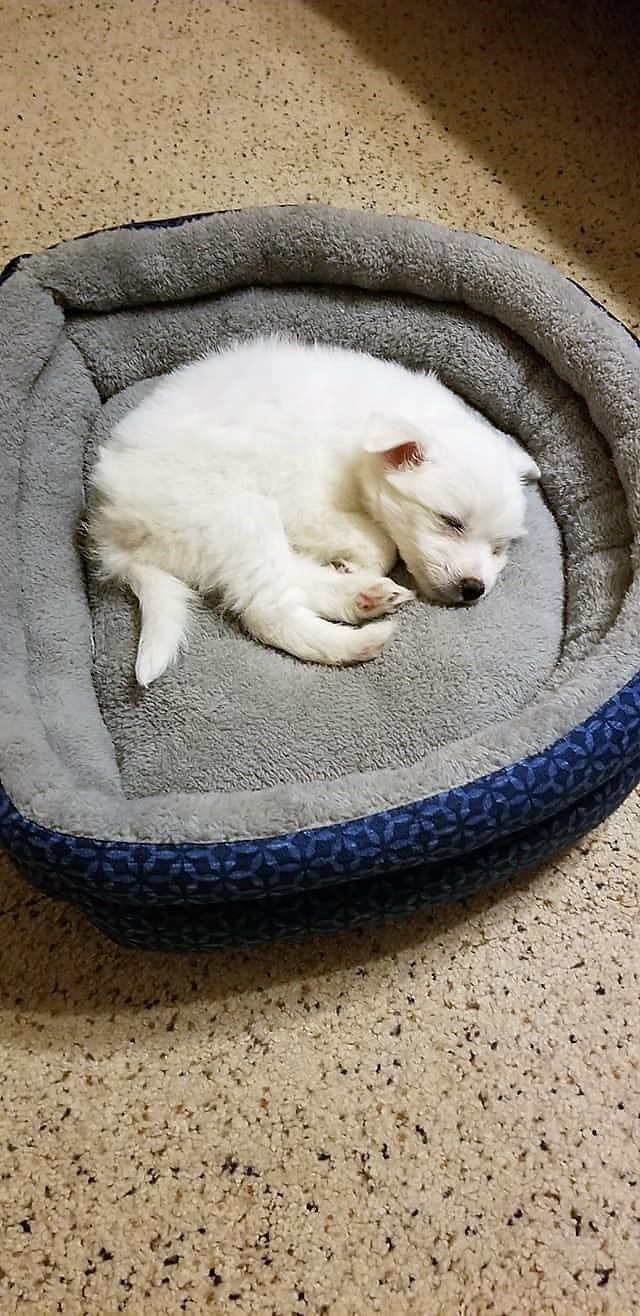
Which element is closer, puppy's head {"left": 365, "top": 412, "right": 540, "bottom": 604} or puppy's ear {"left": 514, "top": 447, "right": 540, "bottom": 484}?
puppy's head {"left": 365, "top": 412, "right": 540, "bottom": 604}

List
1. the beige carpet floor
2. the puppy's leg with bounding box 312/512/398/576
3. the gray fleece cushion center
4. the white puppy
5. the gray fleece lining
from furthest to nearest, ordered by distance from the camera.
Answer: the puppy's leg with bounding box 312/512/398/576, the white puppy, the gray fleece cushion center, the gray fleece lining, the beige carpet floor

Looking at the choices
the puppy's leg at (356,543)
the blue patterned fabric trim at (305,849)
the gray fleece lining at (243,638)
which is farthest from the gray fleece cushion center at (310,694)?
the blue patterned fabric trim at (305,849)

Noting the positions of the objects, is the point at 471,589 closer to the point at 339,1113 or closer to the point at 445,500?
the point at 445,500

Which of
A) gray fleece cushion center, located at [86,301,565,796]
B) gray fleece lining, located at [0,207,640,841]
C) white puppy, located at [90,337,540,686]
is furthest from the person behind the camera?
white puppy, located at [90,337,540,686]

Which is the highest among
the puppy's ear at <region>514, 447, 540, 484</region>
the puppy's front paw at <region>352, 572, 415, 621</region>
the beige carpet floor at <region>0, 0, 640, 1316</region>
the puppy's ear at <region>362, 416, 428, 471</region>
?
the puppy's ear at <region>514, 447, 540, 484</region>

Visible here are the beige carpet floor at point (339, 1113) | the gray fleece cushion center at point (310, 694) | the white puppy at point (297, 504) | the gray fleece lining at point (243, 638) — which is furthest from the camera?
the white puppy at point (297, 504)

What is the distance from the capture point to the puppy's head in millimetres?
1672

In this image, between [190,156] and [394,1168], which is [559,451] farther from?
[190,156]

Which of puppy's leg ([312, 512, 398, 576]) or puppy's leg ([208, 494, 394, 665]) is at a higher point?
puppy's leg ([312, 512, 398, 576])

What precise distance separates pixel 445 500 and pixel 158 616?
50 cm

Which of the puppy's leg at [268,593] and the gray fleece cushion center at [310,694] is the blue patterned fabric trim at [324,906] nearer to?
the gray fleece cushion center at [310,694]

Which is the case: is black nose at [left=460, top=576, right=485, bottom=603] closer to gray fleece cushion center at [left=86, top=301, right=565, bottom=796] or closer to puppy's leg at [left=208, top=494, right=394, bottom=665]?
gray fleece cushion center at [left=86, top=301, right=565, bottom=796]

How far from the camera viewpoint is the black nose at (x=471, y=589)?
1.70 metres

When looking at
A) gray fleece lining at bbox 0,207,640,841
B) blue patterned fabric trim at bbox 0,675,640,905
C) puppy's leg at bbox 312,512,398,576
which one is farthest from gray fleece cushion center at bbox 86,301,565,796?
blue patterned fabric trim at bbox 0,675,640,905
